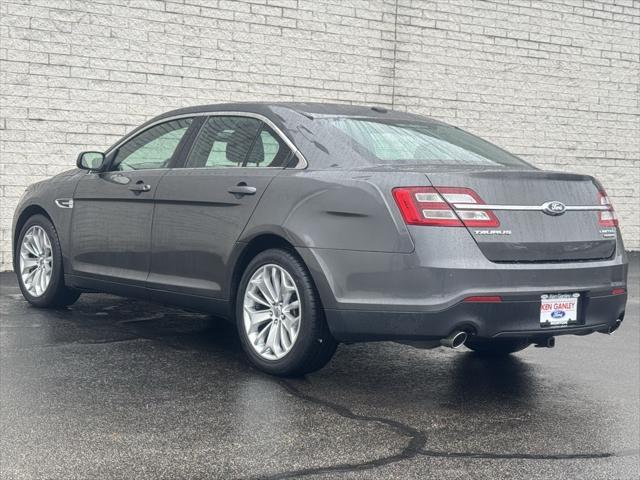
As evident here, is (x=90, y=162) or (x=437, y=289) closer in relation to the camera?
(x=437, y=289)

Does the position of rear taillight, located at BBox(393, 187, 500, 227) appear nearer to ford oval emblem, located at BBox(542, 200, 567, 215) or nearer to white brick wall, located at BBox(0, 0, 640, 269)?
ford oval emblem, located at BBox(542, 200, 567, 215)

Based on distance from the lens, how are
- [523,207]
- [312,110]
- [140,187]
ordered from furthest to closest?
[140,187]
[312,110]
[523,207]

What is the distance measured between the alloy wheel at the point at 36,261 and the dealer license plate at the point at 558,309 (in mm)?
4107

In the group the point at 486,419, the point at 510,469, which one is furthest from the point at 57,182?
the point at 510,469

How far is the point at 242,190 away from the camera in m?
6.18

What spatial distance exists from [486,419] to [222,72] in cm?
Answer: 764

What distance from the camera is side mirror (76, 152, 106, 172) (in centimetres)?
765

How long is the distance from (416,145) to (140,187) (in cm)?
199

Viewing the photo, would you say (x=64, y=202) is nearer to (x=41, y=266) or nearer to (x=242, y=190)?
(x=41, y=266)

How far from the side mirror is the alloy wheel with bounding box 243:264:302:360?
6.86 ft

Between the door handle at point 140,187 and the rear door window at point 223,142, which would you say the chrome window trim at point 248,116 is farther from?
the door handle at point 140,187

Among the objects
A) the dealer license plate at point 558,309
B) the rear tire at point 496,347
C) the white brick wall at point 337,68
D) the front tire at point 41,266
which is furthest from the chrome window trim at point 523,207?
the white brick wall at point 337,68

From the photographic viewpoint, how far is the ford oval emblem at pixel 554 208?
18.3ft

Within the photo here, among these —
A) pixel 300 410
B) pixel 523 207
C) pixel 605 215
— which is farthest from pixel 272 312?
pixel 605 215
